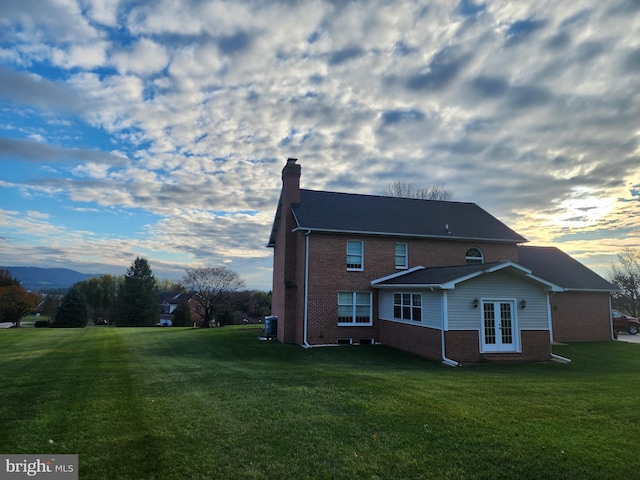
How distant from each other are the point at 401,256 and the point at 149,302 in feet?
143

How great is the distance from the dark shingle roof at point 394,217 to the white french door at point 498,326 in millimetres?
6023

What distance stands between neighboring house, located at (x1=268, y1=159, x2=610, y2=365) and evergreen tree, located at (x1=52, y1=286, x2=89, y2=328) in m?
32.5

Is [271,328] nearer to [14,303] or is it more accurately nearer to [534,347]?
[534,347]

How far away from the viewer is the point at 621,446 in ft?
18.7

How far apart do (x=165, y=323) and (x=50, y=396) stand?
65788 mm

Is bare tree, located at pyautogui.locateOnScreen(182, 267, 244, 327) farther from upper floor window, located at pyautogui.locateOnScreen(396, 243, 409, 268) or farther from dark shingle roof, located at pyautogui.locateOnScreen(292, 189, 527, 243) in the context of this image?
upper floor window, located at pyautogui.locateOnScreen(396, 243, 409, 268)

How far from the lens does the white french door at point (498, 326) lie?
48.5 feet

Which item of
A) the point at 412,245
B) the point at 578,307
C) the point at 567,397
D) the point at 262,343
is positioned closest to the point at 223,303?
the point at 262,343

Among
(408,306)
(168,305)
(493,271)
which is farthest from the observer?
(168,305)

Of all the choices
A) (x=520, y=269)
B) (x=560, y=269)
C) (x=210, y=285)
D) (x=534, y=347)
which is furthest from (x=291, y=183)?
(x=210, y=285)

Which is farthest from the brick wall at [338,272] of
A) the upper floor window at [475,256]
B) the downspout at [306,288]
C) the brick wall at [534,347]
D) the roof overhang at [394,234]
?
the brick wall at [534,347]

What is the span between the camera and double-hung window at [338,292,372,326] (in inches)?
739

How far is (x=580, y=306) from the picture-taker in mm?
22188

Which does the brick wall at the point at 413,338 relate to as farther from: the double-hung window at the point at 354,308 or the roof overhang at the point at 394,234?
the roof overhang at the point at 394,234
